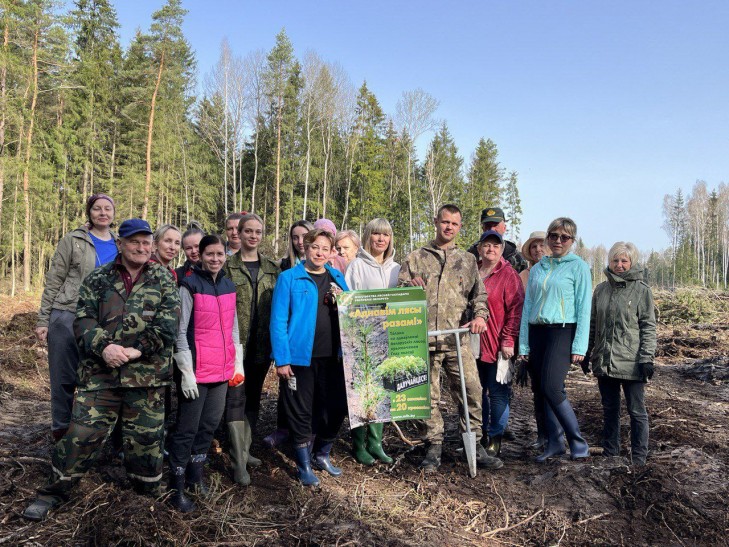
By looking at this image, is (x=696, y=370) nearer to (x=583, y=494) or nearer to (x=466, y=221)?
(x=583, y=494)

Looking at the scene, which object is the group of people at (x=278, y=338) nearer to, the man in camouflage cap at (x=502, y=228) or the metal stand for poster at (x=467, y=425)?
the metal stand for poster at (x=467, y=425)

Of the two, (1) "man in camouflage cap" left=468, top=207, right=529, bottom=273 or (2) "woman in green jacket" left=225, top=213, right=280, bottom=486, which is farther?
(1) "man in camouflage cap" left=468, top=207, right=529, bottom=273

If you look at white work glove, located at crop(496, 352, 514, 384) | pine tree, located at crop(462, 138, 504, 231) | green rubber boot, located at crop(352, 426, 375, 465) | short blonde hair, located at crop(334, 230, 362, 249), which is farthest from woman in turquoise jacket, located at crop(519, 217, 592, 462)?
pine tree, located at crop(462, 138, 504, 231)

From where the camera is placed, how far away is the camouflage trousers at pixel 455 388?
4.57 m

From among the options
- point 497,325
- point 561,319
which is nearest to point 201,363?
point 497,325

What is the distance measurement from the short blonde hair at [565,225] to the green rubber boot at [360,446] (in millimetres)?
2784

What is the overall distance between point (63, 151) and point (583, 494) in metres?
27.6

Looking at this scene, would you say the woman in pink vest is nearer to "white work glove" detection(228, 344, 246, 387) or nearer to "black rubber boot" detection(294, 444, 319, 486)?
"white work glove" detection(228, 344, 246, 387)

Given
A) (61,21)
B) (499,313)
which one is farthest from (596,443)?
(61,21)

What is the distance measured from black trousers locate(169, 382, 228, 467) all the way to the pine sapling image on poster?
1.14 m

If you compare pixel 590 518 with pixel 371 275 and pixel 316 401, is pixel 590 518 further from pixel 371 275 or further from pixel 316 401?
pixel 371 275

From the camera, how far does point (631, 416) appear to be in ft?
15.2

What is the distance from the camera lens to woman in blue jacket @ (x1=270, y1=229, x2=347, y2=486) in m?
4.10

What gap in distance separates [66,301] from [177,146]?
31609mm
